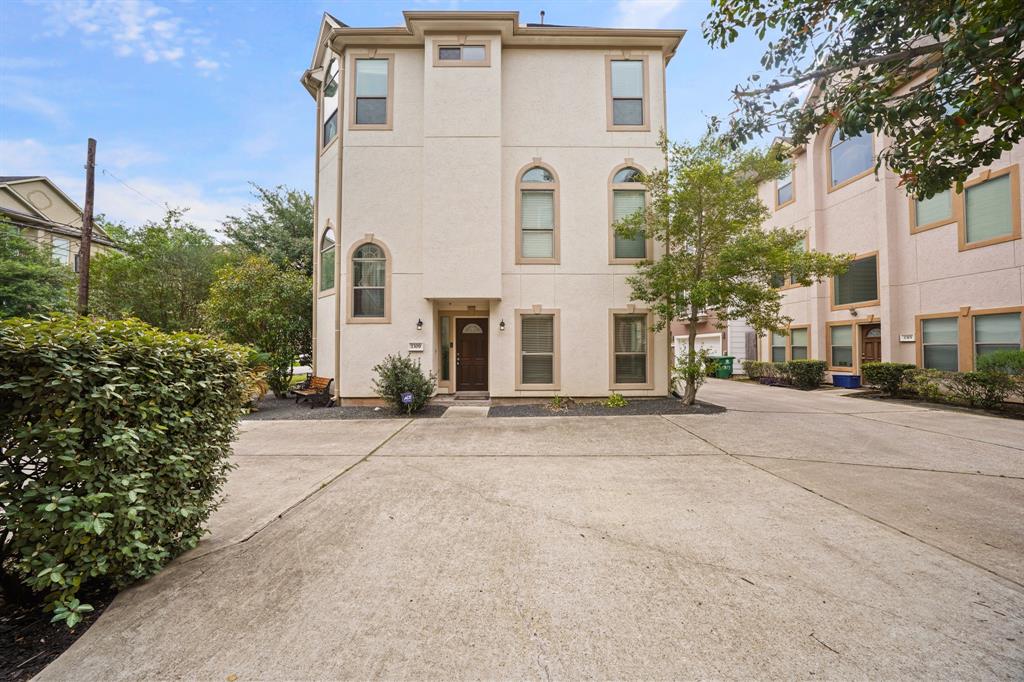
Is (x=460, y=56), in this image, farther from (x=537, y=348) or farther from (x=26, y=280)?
(x=26, y=280)

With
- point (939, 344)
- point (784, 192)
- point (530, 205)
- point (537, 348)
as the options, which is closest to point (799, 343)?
point (939, 344)

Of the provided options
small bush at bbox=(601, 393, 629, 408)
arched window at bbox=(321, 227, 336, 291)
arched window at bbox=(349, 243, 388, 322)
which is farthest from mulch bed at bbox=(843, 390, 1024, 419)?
arched window at bbox=(321, 227, 336, 291)

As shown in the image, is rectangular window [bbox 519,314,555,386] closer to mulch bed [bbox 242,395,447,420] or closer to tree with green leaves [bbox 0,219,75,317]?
mulch bed [bbox 242,395,447,420]

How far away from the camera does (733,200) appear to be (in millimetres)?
8414

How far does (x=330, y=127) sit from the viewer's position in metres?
11.6

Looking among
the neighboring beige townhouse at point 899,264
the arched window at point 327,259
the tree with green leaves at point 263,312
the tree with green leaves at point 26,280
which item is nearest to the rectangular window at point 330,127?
the arched window at point 327,259

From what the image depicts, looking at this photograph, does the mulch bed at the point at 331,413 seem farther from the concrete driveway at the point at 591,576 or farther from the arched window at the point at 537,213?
the arched window at the point at 537,213

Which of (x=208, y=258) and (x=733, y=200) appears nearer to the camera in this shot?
(x=733, y=200)

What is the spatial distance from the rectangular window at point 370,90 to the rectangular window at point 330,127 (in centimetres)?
103

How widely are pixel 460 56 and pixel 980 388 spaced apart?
1495 centimetres

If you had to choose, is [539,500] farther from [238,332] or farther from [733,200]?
[238,332]

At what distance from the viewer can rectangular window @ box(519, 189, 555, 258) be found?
10516mm

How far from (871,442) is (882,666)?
19.6ft

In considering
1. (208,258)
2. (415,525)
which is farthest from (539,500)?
(208,258)
